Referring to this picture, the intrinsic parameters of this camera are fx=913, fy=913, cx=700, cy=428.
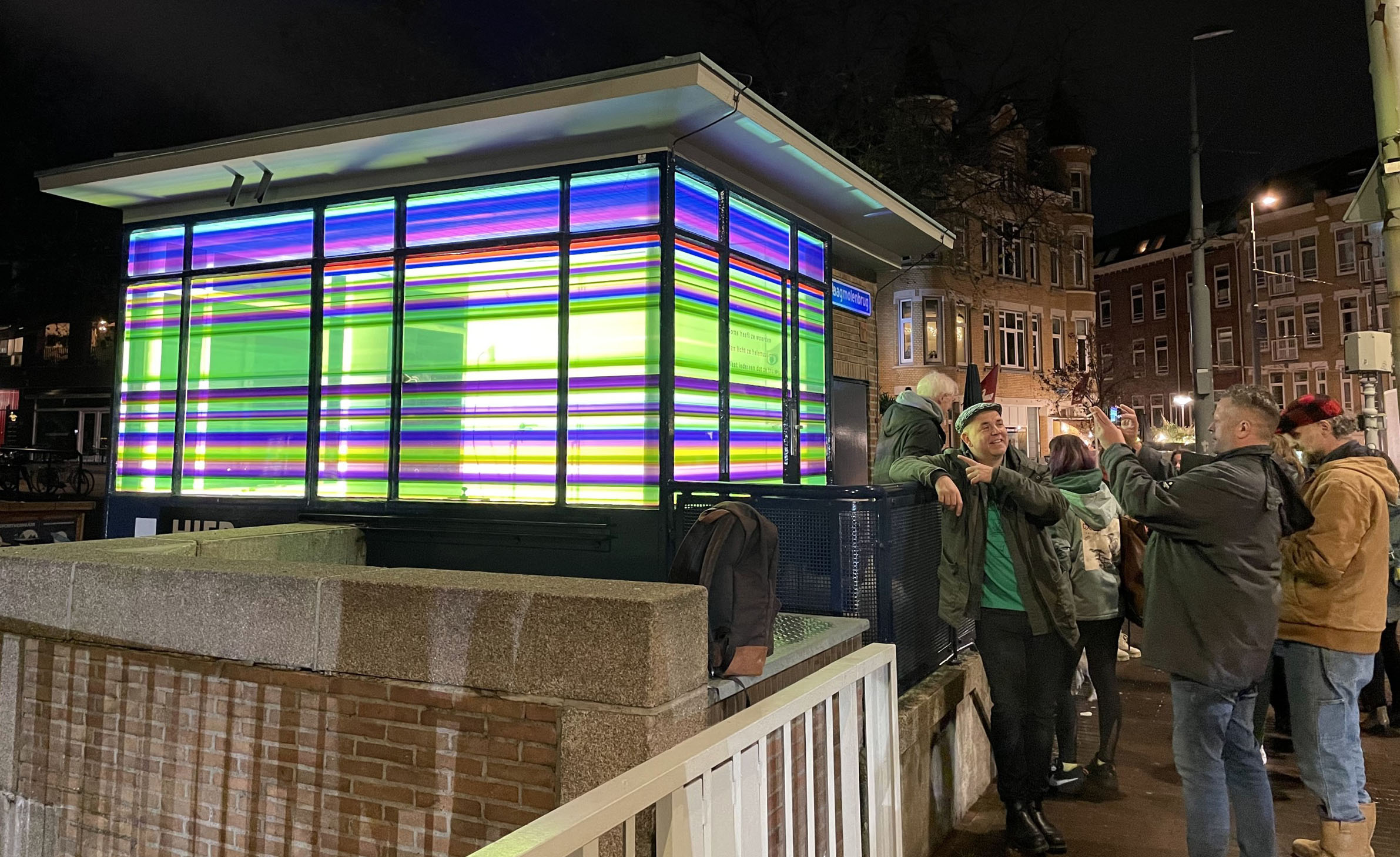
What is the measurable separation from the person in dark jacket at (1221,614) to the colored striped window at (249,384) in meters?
6.46

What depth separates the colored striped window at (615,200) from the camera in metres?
6.50

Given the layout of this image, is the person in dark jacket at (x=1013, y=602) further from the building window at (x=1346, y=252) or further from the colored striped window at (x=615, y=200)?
the building window at (x=1346, y=252)

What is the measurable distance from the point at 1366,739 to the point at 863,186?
18.4 ft

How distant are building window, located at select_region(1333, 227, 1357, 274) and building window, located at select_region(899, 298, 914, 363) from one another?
78.4 feet

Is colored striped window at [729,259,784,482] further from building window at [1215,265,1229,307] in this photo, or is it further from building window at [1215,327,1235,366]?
building window at [1215,265,1229,307]

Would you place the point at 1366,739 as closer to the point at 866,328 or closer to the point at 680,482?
the point at 680,482

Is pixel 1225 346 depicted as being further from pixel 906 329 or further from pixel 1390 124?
pixel 1390 124

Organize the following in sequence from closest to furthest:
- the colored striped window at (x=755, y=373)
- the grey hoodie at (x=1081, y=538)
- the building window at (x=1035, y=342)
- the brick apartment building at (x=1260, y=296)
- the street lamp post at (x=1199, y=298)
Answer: the grey hoodie at (x=1081, y=538), the colored striped window at (x=755, y=373), the street lamp post at (x=1199, y=298), the building window at (x=1035, y=342), the brick apartment building at (x=1260, y=296)

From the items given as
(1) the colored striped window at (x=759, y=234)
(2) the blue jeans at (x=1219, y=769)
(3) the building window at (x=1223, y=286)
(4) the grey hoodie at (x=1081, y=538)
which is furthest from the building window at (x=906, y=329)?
(2) the blue jeans at (x=1219, y=769)

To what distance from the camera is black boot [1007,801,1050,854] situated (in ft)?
14.8

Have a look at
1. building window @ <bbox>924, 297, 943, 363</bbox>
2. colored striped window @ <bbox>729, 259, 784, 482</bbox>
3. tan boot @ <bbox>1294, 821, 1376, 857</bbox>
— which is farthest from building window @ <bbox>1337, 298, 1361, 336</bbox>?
tan boot @ <bbox>1294, 821, 1376, 857</bbox>

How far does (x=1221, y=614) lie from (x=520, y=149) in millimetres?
5425

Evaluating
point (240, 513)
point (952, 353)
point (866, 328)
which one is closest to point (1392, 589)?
point (866, 328)

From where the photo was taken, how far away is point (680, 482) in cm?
614
